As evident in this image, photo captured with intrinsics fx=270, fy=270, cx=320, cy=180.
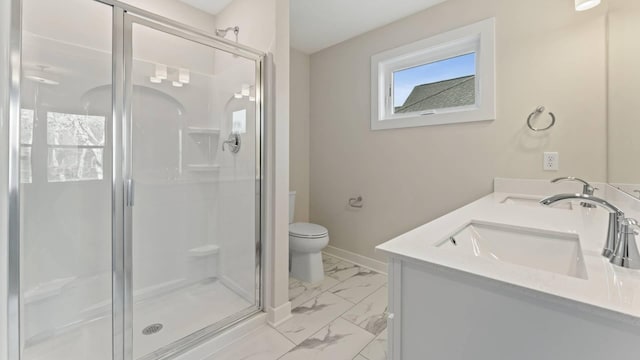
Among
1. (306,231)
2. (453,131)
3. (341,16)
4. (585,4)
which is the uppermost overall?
(341,16)

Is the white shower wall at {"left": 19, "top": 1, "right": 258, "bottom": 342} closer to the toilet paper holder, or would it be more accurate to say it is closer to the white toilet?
the white toilet

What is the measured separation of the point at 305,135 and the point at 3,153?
Result: 2300mm

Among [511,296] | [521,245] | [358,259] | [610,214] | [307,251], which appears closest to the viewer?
[511,296]

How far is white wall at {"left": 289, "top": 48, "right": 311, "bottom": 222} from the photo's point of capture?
9.51 ft

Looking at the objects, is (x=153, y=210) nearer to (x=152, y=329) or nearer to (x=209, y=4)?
(x=152, y=329)

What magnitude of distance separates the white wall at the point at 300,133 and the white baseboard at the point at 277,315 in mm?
1276

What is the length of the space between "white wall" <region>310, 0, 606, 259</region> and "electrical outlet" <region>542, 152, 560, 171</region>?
2 cm

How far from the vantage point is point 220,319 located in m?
1.61

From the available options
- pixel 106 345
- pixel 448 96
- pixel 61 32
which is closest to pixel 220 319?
pixel 106 345

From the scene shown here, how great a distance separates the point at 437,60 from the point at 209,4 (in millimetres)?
1932

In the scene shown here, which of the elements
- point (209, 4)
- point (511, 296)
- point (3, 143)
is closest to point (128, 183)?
point (3, 143)

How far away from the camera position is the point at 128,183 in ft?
4.49

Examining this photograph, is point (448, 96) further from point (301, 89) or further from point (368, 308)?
point (368, 308)

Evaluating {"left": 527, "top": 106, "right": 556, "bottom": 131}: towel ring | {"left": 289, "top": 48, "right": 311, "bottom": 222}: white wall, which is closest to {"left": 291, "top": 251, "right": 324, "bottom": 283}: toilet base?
{"left": 289, "top": 48, "right": 311, "bottom": 222}: white wall
